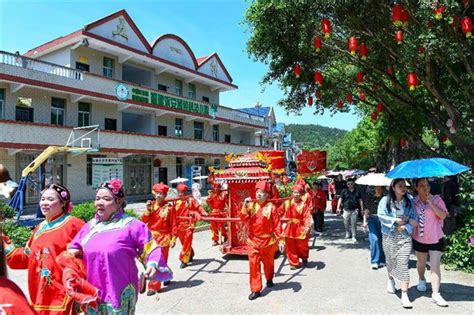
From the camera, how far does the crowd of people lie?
3.11m

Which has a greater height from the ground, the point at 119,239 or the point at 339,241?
the point at 119,239

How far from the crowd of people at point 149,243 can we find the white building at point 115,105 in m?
12.6

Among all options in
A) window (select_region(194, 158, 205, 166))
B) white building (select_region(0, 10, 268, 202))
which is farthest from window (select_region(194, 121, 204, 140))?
window (select_region(194, 158, 205, 166))

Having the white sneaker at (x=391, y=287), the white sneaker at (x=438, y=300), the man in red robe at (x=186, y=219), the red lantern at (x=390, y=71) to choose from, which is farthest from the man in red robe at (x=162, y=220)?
the red lantern at (x=390, y=71)

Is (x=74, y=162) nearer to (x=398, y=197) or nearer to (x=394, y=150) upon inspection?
(x=394, y=150)

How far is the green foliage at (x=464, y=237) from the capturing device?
6664mm

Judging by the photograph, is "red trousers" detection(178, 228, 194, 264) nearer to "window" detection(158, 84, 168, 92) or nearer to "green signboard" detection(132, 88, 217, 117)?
"green signboard" detection(132, 88, 217, 117)

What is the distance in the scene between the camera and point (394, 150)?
66.7 ft

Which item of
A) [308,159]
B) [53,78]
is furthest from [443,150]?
[53,78]

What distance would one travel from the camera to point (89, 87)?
65.9 ft

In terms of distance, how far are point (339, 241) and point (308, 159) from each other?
6.63 m

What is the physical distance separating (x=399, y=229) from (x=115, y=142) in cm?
1822

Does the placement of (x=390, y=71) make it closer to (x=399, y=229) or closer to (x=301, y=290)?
(x=399, y=229)

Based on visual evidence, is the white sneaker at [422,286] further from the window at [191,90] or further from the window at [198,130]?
the window at [191,90]
